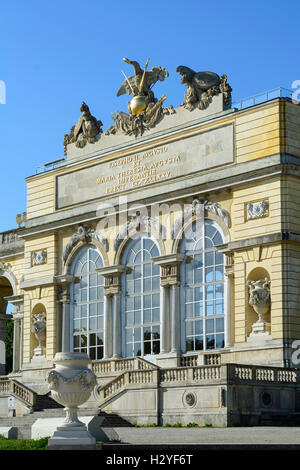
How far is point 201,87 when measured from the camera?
4512 cm

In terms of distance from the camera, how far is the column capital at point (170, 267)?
146ft

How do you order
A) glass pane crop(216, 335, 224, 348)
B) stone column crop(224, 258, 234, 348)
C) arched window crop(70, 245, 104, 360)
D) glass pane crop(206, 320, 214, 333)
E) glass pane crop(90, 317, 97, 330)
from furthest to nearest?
glass pane crop(90, 317, 97, 330)
arched window crop(70, 245, 104, 360)
glass pane crop(206, 320, 214, 333)
glass pane crop(216, 335, 224, 348)
stone column crop(224, 258, 234, 348)

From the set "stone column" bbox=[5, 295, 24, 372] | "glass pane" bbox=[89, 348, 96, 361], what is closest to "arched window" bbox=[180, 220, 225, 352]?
"glass pane" bbox=[89, 348, 96, 361]

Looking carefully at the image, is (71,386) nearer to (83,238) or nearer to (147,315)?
(147,315)

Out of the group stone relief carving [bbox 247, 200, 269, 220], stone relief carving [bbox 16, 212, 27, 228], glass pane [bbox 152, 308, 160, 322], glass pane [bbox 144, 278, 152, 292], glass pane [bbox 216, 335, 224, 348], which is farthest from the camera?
stone relief carving [bbox 16, 212, 27, 228]

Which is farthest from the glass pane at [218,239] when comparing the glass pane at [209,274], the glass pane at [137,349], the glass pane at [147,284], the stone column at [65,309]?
the stone column at [65,309]

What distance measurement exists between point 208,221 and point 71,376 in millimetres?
21569

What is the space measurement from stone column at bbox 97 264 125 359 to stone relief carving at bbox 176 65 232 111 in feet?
28.8

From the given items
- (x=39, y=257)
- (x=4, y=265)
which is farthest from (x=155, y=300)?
(x=4, y=265)

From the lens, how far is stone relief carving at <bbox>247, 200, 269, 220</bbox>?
41.0 m

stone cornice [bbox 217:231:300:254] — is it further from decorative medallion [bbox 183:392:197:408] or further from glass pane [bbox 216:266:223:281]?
decorative medallion [bbox 183:392:197:408]

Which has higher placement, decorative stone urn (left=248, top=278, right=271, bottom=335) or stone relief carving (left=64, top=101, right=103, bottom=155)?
stone relief carving (left=64, top=101, right=103, bottom=155)

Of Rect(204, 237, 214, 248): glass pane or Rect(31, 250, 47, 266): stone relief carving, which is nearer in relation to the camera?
Rect(204, 237, 214, 248): glass pane

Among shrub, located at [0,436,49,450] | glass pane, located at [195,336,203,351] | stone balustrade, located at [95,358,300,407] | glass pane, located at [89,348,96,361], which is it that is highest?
glass pane, located at [195,336,203,351]
